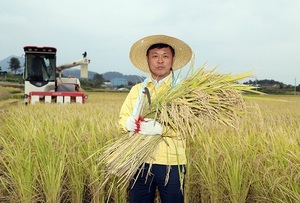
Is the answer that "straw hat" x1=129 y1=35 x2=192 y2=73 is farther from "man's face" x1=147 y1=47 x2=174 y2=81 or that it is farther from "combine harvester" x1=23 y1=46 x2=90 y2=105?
"combine harvester" x1=23 y1=46 x2=90 y2=105

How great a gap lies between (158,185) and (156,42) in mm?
951

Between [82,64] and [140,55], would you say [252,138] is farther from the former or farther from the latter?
[82,64]

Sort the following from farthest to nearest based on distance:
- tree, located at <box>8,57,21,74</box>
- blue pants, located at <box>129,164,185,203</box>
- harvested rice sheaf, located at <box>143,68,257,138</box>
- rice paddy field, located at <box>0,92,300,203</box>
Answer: tree, located at <box>8,57,21,74</box>, rice paddy field, located at <box>0,92,300,203</box>, blue pants, located at <box>129,164,185,203</box>, harvested rice sheaf, located at <box>143,68,257,138</box>

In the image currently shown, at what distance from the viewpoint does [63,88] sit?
12.1m

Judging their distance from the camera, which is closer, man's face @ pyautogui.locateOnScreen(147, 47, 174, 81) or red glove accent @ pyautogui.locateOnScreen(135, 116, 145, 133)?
red glove accent @ pyautogui.locateOnScreen(135, 116, 145, 133)

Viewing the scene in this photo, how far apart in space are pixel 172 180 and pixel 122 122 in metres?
0.48

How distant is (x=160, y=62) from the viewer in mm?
2211

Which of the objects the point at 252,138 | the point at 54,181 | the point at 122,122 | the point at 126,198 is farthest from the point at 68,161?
the point at 252,138

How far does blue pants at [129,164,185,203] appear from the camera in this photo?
207 centimetres

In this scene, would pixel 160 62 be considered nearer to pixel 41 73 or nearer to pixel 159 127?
pixel 159 127

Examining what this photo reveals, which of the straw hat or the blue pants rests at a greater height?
the straw hat

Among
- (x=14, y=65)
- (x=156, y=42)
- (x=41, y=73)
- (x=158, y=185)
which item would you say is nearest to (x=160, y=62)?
(x=156, y=42)

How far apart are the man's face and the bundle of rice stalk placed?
0.62 ft

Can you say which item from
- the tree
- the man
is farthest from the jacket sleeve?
the tree
